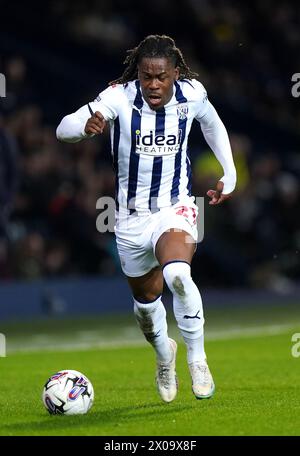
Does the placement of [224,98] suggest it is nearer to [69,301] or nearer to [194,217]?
[69,301]

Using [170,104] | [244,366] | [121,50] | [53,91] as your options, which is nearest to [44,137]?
[53,91]

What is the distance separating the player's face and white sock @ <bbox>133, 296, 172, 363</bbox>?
4.83 ft

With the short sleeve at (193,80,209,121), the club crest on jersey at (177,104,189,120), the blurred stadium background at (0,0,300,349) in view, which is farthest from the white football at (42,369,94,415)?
the blurred stadium background at (0,0,300,349)

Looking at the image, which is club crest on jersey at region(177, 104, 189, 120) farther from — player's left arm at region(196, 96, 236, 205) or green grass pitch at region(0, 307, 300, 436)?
green grass pitch at region(0, 307, 300, 436)

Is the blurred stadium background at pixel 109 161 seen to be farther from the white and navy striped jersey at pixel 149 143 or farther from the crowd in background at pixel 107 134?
the white and navy striped jersey at pixel 149 143

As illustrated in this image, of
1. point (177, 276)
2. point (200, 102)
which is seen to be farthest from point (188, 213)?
point (200, 102)

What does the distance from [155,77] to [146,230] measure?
42.7 inches

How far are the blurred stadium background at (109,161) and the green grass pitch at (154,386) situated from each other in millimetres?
946

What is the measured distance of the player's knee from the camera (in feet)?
26.2

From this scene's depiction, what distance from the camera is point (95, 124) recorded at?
7.88 meters

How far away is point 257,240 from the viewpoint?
839 inches

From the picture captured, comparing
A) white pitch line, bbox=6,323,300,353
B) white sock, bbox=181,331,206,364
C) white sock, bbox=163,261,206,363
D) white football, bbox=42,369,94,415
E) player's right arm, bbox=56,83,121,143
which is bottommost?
white football, bbox=42,369,94,415

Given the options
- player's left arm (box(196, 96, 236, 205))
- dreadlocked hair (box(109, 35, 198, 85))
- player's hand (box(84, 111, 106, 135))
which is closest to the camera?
player's hand (box(84, 111, 106, 135))
